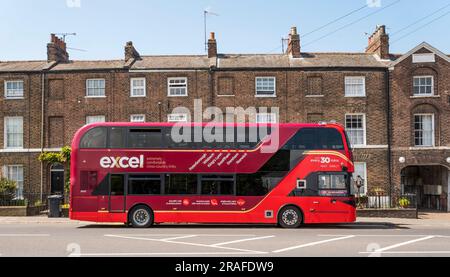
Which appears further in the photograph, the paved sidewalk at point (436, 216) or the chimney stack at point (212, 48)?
the chimney stack at point (212, 48)

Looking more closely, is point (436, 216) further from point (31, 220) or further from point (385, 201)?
point (31, 220)

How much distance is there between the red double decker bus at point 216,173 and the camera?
18.8m

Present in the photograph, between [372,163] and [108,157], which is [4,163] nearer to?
→ [108,157]

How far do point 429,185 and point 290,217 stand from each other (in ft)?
52.5

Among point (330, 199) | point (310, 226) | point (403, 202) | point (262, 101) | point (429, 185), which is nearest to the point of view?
point (330, 199)

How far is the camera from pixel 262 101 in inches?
1137

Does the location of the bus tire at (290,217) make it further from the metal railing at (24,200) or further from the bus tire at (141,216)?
the metal railing at (24,200)

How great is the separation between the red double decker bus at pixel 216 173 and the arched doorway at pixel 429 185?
485 inches

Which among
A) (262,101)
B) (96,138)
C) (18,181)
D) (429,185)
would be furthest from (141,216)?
(429,185)

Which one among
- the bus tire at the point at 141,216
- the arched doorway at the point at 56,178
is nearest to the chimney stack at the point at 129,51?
the arched doorway at the point at 56,178

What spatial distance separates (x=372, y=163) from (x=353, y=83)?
4903 millimetres

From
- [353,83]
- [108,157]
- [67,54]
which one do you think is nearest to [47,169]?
[67,54]

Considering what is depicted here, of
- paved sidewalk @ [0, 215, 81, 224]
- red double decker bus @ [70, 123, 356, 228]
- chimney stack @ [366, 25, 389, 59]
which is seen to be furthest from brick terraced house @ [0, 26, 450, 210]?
red double decker bus @ [70, 123, 356, 228]
